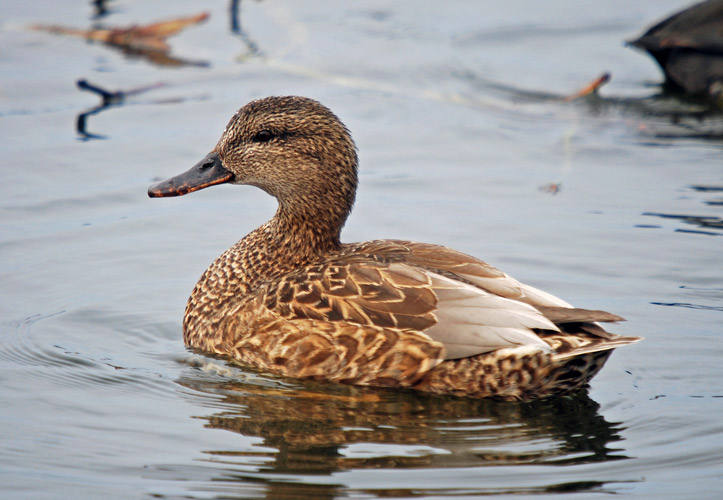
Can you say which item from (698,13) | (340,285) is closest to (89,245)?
(340,285)

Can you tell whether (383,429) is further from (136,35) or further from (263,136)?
(136,35)

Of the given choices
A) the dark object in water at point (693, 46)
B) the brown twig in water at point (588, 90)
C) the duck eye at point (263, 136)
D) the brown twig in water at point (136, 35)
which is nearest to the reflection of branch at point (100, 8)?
the brown twig in water at point (136, 35)

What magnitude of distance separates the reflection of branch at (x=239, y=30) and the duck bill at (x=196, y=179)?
5856mm

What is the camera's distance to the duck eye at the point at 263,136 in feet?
24.0

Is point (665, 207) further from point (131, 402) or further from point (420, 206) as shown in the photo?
point (131, 402)

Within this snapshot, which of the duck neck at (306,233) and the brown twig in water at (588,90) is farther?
the brown twig in water at (588,90)

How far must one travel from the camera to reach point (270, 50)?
13.2 m

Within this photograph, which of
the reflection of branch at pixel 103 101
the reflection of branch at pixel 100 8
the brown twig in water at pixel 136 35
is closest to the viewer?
the reflection of branch at pixel 103 101

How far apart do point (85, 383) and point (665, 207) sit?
16.9ft

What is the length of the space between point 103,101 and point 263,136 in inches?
190

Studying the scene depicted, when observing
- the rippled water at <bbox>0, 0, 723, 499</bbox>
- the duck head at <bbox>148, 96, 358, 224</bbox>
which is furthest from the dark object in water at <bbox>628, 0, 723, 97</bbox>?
the duck head at <bbox>148, 96, 358, 224</bbox>

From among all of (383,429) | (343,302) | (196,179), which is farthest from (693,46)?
(383,429)

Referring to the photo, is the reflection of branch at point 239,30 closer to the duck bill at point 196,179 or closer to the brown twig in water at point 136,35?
the brown twig in water at point 136,35

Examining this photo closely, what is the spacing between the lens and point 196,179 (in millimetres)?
7418
